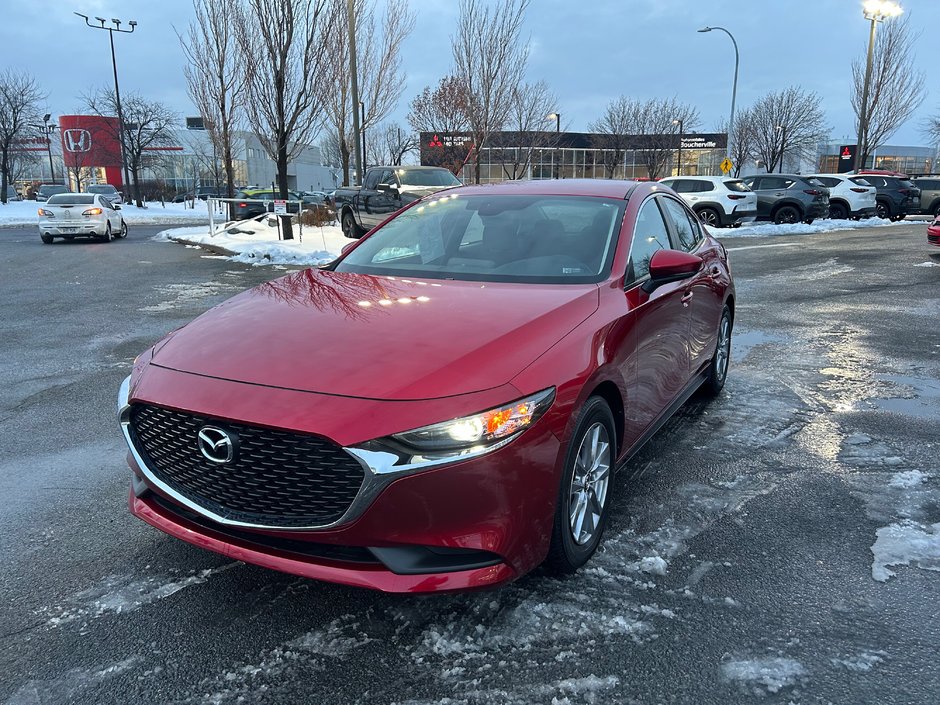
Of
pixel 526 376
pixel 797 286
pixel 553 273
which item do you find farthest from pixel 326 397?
pixel 797 286

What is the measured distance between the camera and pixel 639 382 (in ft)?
11.2

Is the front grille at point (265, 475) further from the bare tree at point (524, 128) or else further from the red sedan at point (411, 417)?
the bare tree at point (524, 128)

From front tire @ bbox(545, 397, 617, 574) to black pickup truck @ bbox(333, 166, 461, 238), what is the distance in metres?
12.8

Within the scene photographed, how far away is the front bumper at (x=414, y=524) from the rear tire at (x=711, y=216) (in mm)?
20671

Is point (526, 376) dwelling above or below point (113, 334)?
above

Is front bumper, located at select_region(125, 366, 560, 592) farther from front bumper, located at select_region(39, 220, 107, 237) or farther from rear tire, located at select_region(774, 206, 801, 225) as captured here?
rear tire, located at select_region(774, 206, 801, 225)

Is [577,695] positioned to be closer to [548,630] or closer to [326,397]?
[548,630]

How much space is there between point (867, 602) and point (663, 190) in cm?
288

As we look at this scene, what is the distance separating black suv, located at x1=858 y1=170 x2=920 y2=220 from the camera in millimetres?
26938

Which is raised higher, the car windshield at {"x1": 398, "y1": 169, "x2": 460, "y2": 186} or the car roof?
the car windshield at {"x1": 398, "y1": 169, "x2": 460, "y2": 186}

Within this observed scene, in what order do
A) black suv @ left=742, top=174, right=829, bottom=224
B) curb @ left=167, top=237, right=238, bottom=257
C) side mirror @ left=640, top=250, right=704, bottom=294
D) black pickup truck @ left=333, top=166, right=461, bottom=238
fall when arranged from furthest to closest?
1. black suv @ left=742, top=174, right=829, bottom=224
2. curb @ left=167, top=237, right=238, bottom=257
3. black pickup truck @ left=333, top=166, right=461, bottom=238
4. side mirror @ left=640, top=250, right=704, bottom=294

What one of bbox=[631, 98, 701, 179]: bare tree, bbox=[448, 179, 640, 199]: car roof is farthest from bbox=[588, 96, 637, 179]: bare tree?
bbox=[448, 179, 640, 199]: car roof

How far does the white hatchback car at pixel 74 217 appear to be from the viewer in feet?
64.1

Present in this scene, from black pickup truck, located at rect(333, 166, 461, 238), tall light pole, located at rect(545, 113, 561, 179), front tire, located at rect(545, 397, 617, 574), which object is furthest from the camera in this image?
tall light pole, located at rect(545, 113, 561, 179)
